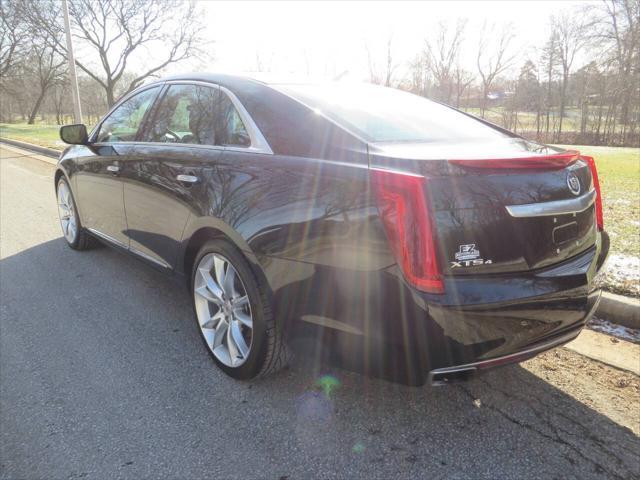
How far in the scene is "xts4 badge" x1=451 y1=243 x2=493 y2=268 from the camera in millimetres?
1811

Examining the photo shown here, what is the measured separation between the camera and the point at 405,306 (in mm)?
1801

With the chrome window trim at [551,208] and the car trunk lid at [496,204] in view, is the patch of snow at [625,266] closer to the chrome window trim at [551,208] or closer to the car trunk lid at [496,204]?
the chrome window trim at [551,208]

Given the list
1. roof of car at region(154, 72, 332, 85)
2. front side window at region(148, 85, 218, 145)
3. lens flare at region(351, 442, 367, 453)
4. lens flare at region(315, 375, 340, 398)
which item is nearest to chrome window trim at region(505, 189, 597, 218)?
lens flare at region(351, 442, 367, 453)

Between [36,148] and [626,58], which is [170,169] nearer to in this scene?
[36,148]

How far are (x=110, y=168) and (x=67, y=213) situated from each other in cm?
164

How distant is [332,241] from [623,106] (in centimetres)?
3309

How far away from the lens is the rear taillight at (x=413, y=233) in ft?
5.78

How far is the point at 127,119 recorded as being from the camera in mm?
3828

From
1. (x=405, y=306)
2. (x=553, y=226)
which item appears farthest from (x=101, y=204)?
(x=553, y=226)

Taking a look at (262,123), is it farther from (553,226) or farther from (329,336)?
(553,226)

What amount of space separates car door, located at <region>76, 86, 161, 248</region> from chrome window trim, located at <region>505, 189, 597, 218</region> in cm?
272

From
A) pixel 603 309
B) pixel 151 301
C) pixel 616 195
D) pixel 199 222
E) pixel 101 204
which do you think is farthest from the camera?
pixel 616 195

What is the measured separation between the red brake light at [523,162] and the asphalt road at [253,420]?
1235 mm

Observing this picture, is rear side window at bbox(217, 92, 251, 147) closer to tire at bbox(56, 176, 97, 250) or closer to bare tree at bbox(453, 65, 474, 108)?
tire at bbox(56, 176, 97, 250)
